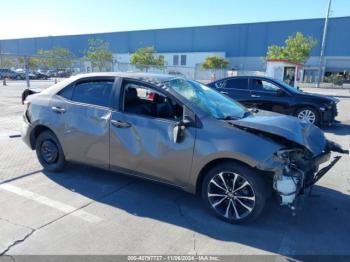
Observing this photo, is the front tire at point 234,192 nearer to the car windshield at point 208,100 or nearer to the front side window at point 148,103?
the car windshield at point 208,100

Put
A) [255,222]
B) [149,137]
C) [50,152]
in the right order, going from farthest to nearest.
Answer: [50,152]
[149,137]
[255,222]

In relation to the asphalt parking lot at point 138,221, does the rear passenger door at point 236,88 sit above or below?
above

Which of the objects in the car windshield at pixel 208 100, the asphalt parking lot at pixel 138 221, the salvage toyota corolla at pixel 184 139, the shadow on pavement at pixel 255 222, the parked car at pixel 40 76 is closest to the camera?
the asphalt parking lot at pixel 138 221

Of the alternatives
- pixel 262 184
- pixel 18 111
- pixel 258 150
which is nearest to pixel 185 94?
pixel 258 150

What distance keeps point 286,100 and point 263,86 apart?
32.3 inches

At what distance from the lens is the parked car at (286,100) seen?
8930 millimetres

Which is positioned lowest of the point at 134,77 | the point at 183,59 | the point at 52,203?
the point at 52,203

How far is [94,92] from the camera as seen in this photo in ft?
14.3

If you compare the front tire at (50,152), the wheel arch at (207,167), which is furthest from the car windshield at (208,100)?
the front tire at (50,152)

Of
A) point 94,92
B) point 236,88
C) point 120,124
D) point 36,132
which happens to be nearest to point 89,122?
point 94,92

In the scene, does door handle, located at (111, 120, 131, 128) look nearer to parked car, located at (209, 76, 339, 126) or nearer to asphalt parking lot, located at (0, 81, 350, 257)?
asphalt parking lot, located at (0, 81, 350, 257)

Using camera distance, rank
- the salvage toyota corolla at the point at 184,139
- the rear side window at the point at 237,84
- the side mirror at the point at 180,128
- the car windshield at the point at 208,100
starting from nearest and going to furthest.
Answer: the salvage toyota corolla at the point at 184,139
the side mirror at the point at 180,128
the car windshield at the point at 208,100
the rear side window at the point at 237,84

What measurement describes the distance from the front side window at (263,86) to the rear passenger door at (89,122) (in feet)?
20.5

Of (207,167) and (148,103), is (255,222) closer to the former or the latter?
(207,167)
